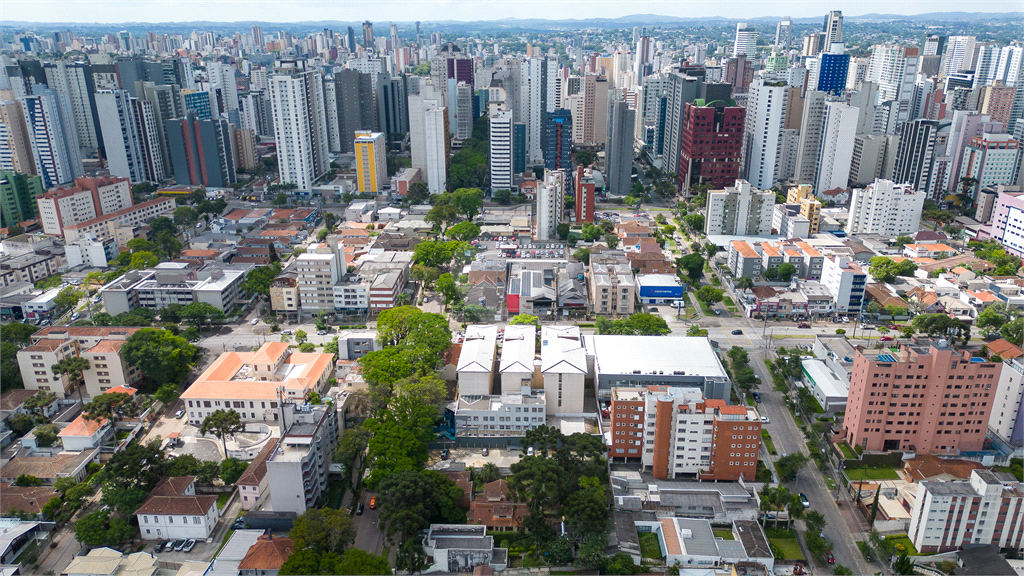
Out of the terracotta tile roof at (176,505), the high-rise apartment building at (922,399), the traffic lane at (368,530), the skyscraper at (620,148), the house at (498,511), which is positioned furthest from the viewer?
the skyscraper at (620,148)

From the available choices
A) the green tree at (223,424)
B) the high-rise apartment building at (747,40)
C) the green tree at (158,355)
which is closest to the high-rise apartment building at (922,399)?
the green tree at (223,424)

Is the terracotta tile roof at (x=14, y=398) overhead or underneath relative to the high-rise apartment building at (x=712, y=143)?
underneath

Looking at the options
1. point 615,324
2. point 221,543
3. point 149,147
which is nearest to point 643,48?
point 149,147

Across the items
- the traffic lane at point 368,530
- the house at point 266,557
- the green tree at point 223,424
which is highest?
the green tree at point 223,424

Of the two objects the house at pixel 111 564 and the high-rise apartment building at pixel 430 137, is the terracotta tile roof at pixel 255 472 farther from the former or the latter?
the high-rise apartment building at pixel 430 137

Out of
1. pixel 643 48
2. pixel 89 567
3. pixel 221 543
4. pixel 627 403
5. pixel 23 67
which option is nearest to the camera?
pixel 89 567

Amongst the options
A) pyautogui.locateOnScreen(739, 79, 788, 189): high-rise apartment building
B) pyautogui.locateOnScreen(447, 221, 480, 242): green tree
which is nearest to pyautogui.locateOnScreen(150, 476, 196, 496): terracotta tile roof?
pyautogui.locateOnScreen(447, 221, 480, 242): green tree

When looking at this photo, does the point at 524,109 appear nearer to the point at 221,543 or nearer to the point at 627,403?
the point at 627,403

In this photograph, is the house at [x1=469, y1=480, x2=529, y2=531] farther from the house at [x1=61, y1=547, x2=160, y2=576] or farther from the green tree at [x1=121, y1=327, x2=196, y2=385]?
the green tree at [x1=121, y1=327, x2=196, y2=385]
